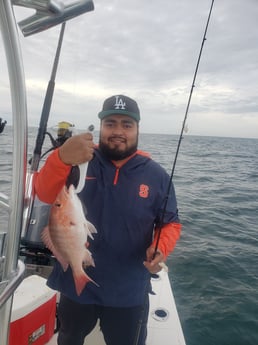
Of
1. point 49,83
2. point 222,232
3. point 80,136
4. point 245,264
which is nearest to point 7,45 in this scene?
point 80,136

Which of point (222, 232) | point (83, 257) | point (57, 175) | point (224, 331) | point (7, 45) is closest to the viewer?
point (7, 45)

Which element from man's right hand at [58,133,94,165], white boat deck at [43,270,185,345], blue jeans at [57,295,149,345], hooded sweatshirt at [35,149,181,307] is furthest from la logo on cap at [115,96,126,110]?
white boat deck at [43,270,185,345]

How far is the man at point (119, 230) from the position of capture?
6.91ft

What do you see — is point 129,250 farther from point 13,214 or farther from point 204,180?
point 204,180

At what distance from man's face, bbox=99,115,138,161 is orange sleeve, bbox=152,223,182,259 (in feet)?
2.02

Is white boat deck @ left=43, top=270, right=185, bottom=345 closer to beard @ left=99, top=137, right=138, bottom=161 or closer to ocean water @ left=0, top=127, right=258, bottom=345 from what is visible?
ocean water @ left=0, top=127, right=258, bottom=345

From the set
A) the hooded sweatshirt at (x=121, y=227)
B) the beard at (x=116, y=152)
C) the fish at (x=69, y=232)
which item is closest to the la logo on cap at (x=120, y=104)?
the beard at (x=116, y=152)

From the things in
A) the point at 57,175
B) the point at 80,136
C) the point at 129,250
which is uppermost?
the point at 80,136

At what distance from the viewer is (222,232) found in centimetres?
751

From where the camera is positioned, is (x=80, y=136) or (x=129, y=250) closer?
(x=80, y=136)

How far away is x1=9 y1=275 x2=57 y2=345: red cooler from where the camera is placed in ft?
7.21

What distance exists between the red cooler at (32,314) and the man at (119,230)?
229mm

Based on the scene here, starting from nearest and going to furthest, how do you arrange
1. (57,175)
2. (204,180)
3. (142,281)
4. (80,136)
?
(80,136) < (57,175) < (142,281) < (204,180)

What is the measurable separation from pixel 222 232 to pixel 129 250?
5.95 meters
